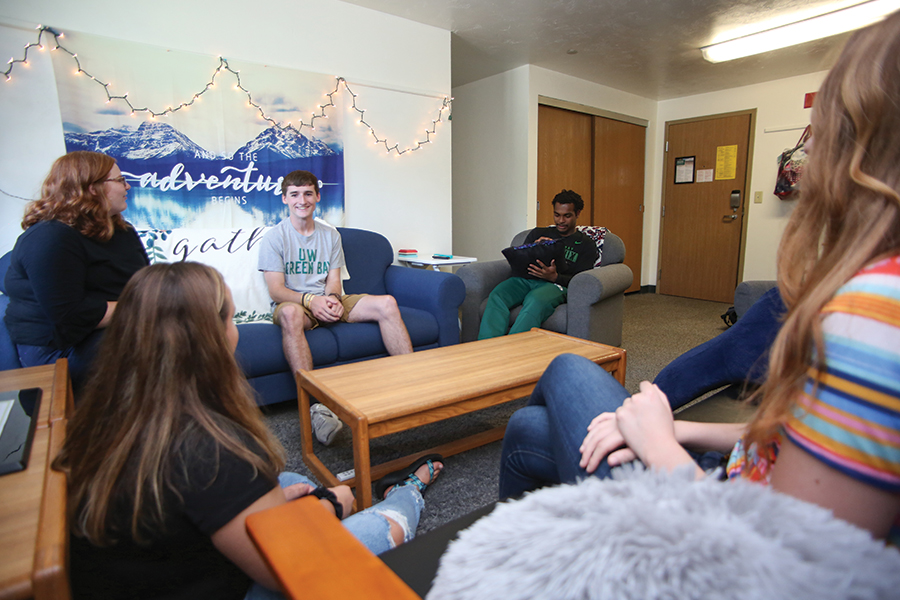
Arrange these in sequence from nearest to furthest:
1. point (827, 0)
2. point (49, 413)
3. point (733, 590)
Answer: point (733, 590)
point (49, 413)
point (827, 0)

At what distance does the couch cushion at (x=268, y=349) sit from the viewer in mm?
2227

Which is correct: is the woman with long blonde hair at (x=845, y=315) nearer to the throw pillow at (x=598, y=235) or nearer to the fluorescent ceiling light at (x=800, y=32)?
the throw pillow at (x=598, y=235)

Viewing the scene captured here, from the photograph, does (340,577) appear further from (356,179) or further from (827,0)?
Result: (827,0)

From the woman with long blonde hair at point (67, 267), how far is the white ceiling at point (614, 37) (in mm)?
2125

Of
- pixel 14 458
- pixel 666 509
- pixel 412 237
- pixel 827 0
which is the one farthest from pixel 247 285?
pixel 827 0

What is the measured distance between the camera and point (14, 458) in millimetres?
786

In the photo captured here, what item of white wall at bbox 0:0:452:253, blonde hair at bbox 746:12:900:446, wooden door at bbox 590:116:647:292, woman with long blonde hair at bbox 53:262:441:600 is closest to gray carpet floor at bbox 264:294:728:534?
woman with long blonde hair at bbox 53:262:441:600

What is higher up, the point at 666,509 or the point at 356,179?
the point at 356,179

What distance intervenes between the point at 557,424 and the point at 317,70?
2.96 m

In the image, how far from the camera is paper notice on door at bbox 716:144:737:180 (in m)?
5.33

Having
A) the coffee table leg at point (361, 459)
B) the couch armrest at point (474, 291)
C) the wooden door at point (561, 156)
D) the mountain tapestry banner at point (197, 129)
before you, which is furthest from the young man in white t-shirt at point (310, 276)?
the wooden door at point (561, 156)

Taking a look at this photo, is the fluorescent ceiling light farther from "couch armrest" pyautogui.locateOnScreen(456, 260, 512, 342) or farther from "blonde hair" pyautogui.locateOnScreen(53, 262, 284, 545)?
"blonde hair" pyautogui.locateOnScreen(53, 262, 284, 545)

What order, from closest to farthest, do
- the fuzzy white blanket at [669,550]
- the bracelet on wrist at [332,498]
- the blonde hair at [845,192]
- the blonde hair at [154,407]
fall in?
1. the fuzzy white blanket at [669,550]
2. the blonde hair at [845,192]
3. the blonde hair at [154,407]
4. the bracelet on wrist at [332,498]

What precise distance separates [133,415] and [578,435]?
0.73m
